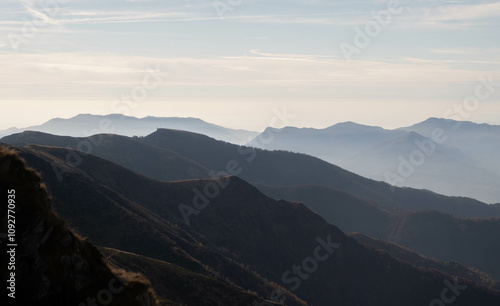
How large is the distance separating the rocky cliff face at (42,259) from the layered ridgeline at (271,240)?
62661 millimetres

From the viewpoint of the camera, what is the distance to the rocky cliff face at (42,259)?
22484 mm

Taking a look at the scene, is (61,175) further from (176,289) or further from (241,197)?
(241,197)

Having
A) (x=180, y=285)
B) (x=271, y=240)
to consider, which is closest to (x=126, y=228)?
(x=180, y=285)

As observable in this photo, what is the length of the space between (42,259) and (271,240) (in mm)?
102545

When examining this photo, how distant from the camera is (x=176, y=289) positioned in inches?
2202

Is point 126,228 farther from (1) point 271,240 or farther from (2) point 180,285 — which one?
(1) point 271,240

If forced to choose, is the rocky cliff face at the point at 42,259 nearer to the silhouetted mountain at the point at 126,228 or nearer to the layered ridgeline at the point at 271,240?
the silhouetted mountain at the point at 126,228

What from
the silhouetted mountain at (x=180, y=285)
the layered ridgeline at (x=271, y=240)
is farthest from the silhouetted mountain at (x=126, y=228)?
the silhouetted mountain at (x=180, y=285)

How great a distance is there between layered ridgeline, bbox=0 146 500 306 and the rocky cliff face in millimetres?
62661

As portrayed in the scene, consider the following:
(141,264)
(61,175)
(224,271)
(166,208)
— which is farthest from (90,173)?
(141,264)

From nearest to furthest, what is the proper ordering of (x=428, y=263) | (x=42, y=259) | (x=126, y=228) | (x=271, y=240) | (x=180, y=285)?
(x=42, y=259), (x=180, y=285), (x=126, y=228), (x=271, y=240), (x=428, y=263)

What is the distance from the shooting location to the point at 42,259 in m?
23.4

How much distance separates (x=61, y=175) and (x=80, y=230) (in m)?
18.6

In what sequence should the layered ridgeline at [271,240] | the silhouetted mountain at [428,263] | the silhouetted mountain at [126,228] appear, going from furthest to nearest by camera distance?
the silhouetted mountain at [428,263], the layered ridgeline at [271,240], the silhouetted mountain at [126,228]
